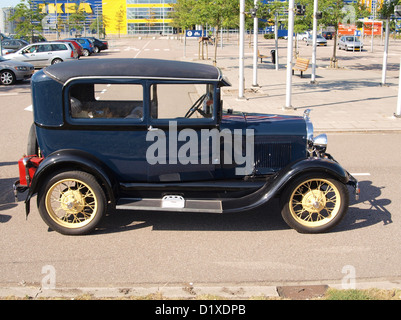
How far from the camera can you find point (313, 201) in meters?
5.82

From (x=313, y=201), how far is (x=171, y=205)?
1686 millimetres

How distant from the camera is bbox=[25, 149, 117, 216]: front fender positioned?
562cm

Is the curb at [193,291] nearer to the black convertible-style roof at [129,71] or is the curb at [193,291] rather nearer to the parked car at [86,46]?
the black convertible-style roof at [129,71]

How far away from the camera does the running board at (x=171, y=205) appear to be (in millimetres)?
5723

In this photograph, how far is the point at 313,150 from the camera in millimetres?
6301

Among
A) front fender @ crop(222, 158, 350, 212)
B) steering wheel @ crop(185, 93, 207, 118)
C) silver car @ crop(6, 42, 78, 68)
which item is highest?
silver car @ crop(6, 42, 78, 68)

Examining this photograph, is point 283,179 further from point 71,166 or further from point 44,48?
point 44,48

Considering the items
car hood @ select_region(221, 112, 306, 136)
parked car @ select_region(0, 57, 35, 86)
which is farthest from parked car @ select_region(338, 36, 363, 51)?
car hood @ select_region(221, 112, 306, 136)

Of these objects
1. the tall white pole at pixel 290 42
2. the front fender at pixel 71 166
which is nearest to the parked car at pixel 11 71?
the tall white pole at pixel 290 42

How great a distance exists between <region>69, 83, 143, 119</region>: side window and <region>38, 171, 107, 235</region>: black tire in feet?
2.47

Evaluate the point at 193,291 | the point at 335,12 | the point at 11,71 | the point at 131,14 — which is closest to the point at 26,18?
the point at 11,71

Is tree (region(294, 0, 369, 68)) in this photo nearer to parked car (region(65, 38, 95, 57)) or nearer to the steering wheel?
parked car (region(65, 38, 95, 57))

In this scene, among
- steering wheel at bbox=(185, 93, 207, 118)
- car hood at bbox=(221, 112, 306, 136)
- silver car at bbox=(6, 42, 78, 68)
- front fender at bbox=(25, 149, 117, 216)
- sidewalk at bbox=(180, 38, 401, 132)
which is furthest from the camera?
silver car at bbox=(6, 42, 78, 68)

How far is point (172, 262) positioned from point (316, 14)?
56.0ft
